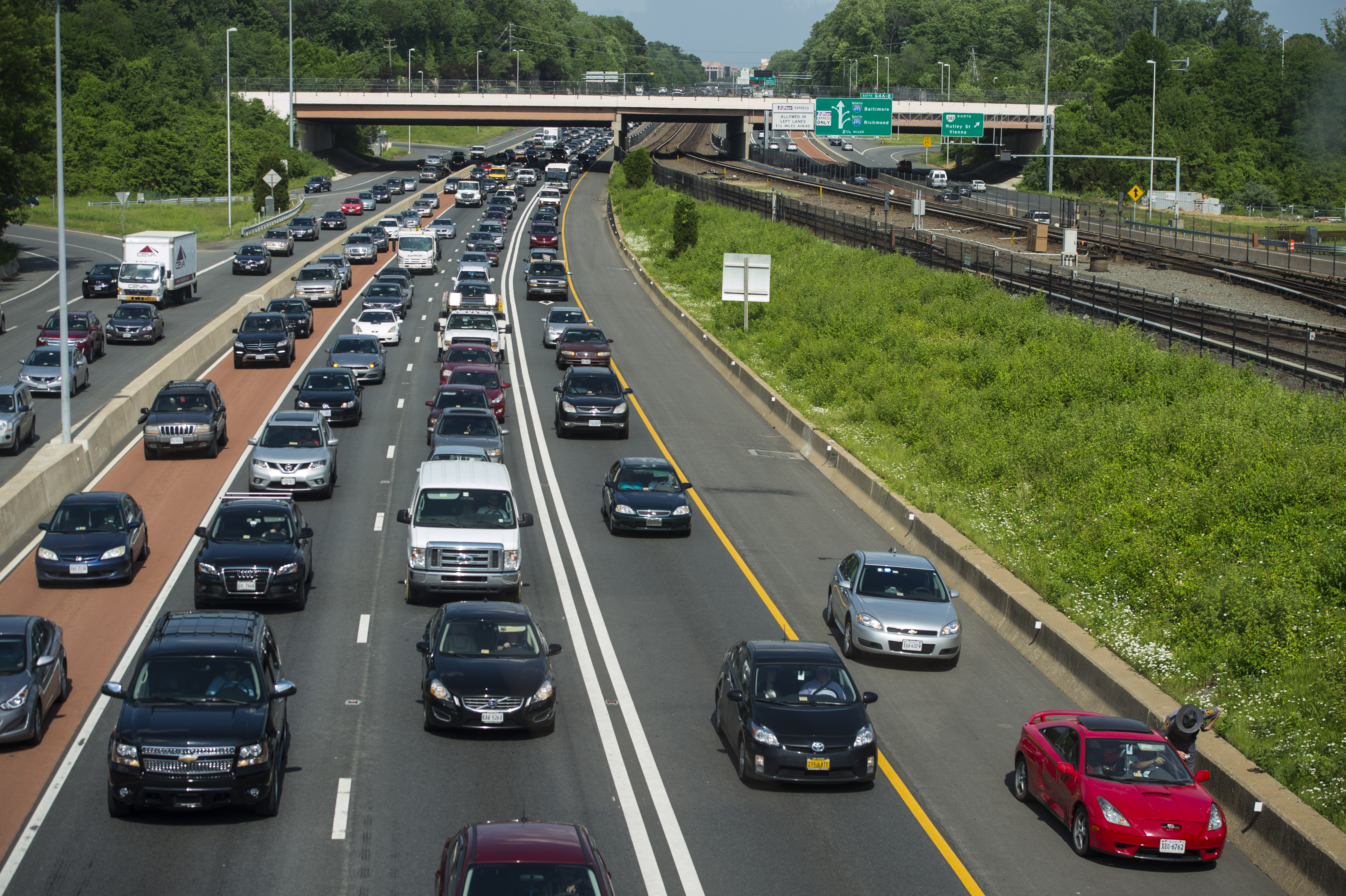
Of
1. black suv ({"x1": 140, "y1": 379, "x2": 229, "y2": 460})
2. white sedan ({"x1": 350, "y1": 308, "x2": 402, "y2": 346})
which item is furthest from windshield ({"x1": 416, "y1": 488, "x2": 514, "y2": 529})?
white sedan ({"x1": 350, "y1": 308, "x2": 402, "y2": 346})

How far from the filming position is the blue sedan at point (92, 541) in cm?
2159

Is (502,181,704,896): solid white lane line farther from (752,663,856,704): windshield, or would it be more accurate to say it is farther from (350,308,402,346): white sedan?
(350,308,402,346): white sedan

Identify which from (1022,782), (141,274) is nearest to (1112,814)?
(1022,782)

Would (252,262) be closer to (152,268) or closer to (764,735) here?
(152,268)

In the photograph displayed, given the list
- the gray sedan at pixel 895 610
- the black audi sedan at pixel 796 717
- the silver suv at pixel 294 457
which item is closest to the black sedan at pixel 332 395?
the silver suv at pixel 294 457

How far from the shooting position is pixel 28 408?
33.3 metres

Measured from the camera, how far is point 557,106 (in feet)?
394

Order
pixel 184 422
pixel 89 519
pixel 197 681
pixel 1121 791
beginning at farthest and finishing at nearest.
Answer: pixel 184 422, pixel 89 519, pixel 197 681, pixel 1121 791

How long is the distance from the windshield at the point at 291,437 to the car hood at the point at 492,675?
12764 millimetres

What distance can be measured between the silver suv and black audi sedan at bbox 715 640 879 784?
13941mm

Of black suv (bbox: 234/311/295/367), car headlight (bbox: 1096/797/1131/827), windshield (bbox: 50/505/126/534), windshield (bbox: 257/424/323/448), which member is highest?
black suv (bbox: 234/311/295/367)

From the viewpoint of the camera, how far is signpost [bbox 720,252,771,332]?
49156mm

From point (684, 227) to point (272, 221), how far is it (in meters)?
32.1

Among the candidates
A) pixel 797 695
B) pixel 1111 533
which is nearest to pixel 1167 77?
pixel 1111 533
